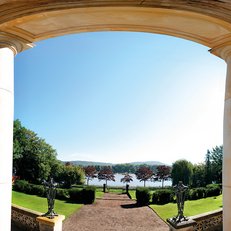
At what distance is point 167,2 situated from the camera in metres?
3.02

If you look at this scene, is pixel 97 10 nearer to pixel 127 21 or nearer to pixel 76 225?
pixel 127 21

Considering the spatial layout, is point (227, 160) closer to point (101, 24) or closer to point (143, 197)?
point (101, 24)

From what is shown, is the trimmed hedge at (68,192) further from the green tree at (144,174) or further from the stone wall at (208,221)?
the green tree at (144,174)

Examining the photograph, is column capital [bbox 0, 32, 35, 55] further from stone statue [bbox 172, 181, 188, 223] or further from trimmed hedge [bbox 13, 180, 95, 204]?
trimmed hedge [bbox 13, 180, 95, 204]

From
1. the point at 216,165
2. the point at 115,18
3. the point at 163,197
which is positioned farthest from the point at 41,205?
the point at 216,165

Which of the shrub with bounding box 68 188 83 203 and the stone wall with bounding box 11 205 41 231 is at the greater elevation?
the stone wall with bounding box 11 205 41 231

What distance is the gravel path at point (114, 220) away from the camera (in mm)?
12805

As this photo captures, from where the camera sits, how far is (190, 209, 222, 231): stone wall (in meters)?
8.43

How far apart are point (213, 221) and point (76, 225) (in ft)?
23.5

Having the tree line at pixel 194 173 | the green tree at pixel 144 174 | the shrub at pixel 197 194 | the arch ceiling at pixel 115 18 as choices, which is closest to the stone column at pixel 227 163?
the arch ceiling at pixel 115 18

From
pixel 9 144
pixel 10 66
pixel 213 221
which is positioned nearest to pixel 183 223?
pixel 213 221

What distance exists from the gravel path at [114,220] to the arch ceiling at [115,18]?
11033 mm

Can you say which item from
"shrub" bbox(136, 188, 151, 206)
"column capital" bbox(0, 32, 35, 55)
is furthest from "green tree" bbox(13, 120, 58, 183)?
"column capital" bbox(0, 32, 35, 55)

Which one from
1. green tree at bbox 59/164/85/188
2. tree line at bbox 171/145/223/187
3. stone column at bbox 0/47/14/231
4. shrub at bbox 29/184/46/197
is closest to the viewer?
stone column at bbox 0/47/14/231
